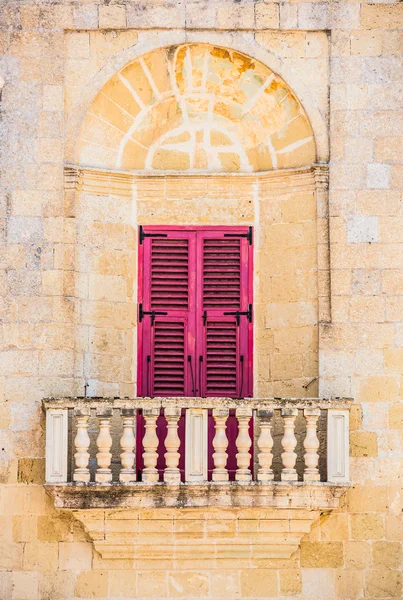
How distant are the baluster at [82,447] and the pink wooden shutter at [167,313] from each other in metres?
1.05

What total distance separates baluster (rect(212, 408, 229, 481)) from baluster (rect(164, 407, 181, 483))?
0.31 meters

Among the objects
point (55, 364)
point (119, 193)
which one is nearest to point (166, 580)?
point (55, 364)

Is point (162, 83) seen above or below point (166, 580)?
above

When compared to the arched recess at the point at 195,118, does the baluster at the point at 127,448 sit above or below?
below

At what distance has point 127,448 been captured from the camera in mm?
13828

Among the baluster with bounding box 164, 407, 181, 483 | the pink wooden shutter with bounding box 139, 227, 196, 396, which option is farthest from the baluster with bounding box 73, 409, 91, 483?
the pink wooden shutter with bounding box 139, 227, 196, 396

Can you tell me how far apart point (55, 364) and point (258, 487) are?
2.06 m

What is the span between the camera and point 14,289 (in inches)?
562

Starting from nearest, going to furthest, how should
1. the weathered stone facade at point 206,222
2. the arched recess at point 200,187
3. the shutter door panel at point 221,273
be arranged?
the weathered stone facade at point 206,222
the arched recess at point 200,187
the shutter door panel at point 221,273

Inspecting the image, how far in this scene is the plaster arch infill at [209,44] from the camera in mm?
14539

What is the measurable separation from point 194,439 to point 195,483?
0.37 meters

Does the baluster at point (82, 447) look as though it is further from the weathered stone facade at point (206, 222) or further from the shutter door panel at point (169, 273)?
the shutter door panel at point (169, 273)

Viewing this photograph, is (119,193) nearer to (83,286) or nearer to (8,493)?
(83,286)

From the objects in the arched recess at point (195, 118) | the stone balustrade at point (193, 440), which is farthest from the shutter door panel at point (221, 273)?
the stone balustrade at point (193, 440)
